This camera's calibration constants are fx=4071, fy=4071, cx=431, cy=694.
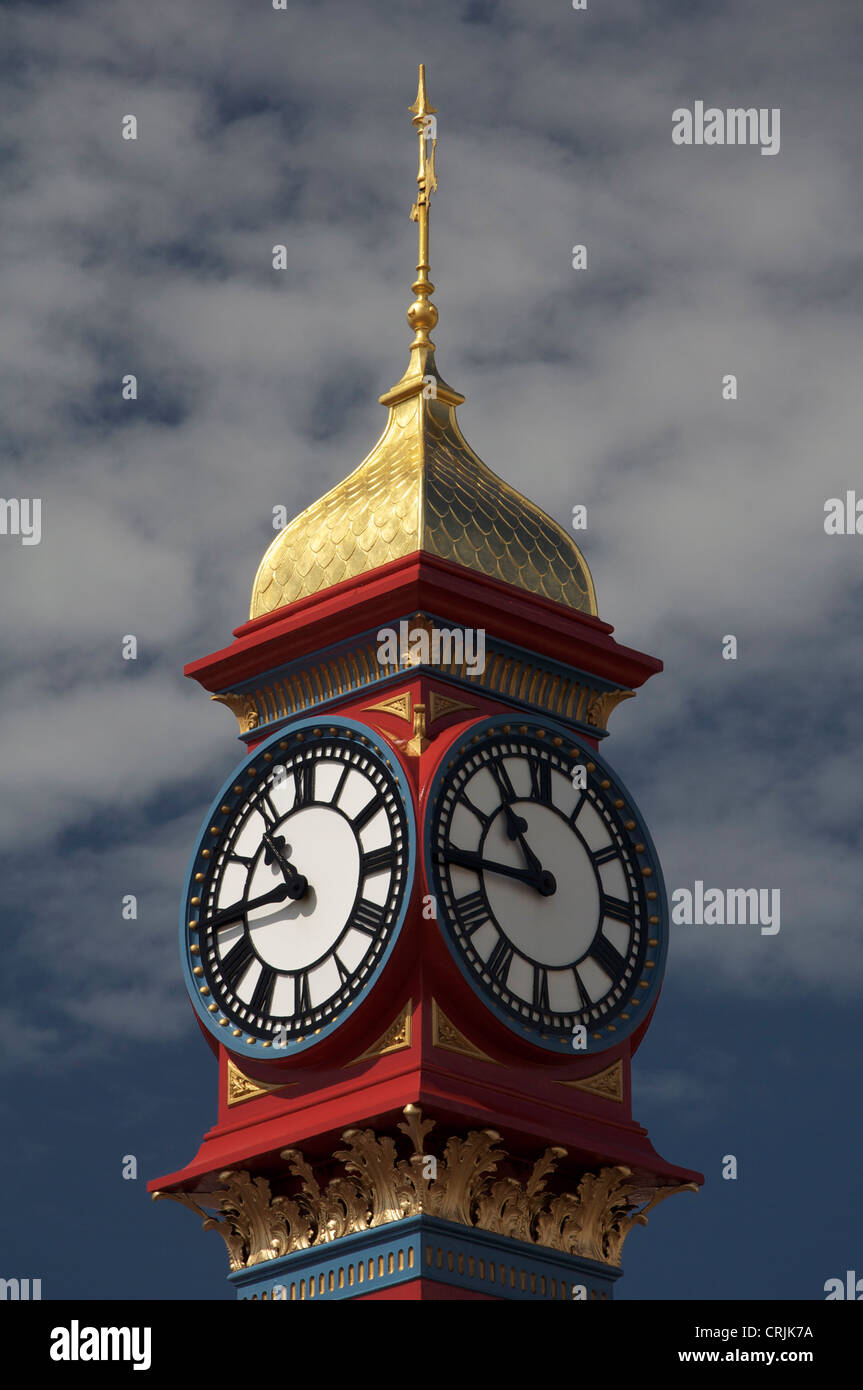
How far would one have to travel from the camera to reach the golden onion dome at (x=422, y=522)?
134ft

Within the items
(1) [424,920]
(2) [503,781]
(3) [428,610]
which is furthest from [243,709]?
(1) [424,920]

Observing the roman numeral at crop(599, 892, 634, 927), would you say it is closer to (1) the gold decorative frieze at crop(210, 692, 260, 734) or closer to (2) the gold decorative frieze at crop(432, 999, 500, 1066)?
(2) the gold decorative frieze at crop(432, 999, 500, 1066)

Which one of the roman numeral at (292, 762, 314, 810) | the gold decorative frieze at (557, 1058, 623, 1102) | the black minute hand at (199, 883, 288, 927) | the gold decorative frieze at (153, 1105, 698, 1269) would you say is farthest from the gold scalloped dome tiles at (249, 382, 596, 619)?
the gold decorative frieze at (153, 1105, 698, 1269)

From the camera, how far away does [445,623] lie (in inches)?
1575

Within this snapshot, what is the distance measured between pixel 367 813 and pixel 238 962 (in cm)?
207

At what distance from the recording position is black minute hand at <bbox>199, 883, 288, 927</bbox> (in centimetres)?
3962

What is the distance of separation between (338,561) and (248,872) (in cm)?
339

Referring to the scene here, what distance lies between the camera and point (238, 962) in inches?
1572
